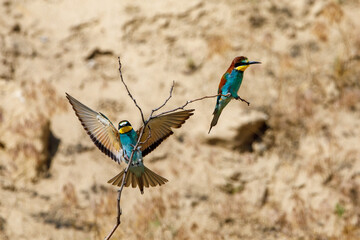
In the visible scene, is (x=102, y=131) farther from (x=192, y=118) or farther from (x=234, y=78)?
(x=192, y=118)

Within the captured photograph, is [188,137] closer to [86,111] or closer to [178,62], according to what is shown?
[178,62]

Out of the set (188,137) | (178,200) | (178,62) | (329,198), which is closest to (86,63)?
(178,62)

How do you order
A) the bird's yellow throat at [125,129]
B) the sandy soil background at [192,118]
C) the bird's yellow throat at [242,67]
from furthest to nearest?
the sandy soil background at [192,118], the bird's yellow throat at [125,129], the bird's yellow throat at [242,67]

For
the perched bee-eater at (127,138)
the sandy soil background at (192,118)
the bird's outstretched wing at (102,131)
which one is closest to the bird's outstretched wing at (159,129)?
the perched bee-eater at (127,138)

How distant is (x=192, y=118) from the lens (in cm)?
555

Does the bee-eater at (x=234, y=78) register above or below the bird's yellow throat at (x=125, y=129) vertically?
above

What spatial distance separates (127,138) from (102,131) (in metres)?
0.13

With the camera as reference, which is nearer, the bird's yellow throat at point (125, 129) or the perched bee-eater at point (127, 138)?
the perched bee-eater at point (127, 138)

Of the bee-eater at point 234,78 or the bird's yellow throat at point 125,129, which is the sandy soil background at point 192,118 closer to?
the bird's yellow throat at point 125,129

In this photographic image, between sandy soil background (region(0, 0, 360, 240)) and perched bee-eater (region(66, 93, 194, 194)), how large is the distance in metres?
2.16

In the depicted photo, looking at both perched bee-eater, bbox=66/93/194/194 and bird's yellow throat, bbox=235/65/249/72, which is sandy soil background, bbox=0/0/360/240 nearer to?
perched bee-eater, bbox=66/93/194/194

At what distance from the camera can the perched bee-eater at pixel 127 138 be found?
2.48m

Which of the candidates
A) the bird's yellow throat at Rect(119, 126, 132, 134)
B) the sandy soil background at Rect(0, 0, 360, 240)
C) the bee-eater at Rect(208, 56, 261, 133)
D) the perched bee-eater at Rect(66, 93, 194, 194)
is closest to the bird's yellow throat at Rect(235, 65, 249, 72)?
the bee-eater at Rect(208, 56, 261, 133)

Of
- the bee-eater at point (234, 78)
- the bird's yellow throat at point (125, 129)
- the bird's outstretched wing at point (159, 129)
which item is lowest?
the bird's outstretched wing at point (159, 129)
